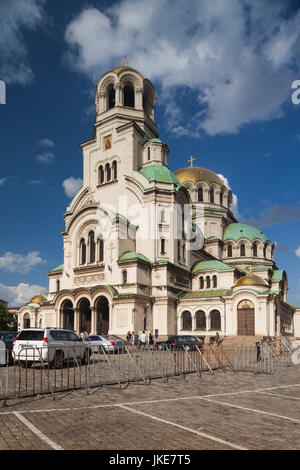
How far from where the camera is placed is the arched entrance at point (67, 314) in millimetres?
42188

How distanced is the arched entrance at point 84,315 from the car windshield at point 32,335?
23.2 metres

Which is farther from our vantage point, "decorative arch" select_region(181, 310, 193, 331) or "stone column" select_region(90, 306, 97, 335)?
"decorative arch" select_region(181, 310, 193, 331)

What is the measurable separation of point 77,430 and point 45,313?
3813cm

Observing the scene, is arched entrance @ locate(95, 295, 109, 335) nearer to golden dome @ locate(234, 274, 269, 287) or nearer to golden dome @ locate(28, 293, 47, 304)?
golden dome @ locate(234, 274, 269, 287)

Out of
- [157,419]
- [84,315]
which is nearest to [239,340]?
[84,315]

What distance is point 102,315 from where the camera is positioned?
131 ft

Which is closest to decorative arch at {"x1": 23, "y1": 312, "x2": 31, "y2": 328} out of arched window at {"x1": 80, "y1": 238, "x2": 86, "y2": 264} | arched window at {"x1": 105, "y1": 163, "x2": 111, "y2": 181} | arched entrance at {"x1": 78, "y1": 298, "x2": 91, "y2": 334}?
arched entrance at {"x1": 78, "y1": 298, "x2": 91, "y2": 334}

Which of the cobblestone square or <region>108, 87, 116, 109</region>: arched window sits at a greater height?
<region>108, 87, 116, 109</region>: arched window

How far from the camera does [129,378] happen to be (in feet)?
48.6

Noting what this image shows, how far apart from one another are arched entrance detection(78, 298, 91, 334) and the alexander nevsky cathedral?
0.10 m

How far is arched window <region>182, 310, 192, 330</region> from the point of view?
41.1m

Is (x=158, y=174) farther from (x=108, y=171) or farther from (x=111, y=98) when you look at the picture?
(x=111, y=98)

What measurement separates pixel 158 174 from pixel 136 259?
35.6ft
